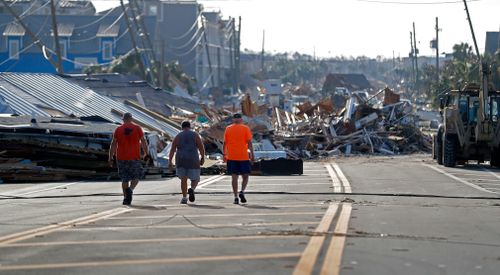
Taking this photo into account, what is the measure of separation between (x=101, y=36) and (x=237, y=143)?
91.0m

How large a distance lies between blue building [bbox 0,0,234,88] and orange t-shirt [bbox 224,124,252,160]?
6929cm

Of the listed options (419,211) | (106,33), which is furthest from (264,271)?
(106,33)

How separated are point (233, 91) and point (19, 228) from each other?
112764 millimetres

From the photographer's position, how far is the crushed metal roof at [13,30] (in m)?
101

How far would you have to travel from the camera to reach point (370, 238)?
12758mm

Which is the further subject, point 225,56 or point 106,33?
point 225,56

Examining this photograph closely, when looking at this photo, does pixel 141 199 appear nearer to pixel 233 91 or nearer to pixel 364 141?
pixel 364 141

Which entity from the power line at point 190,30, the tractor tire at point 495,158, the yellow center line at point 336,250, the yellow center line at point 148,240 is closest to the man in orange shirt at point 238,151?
the yellow center line at point 336,250

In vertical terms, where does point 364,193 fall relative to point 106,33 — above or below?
below

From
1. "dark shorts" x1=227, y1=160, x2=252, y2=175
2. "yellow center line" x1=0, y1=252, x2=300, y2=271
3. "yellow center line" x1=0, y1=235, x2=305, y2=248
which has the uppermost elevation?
"dark shorts" x1=227, y1=160, x2=252, y2=175

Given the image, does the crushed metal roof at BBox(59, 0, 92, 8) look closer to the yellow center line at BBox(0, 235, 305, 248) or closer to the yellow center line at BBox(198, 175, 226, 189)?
the yellow center line at BBox(198, 175, 226, 189)

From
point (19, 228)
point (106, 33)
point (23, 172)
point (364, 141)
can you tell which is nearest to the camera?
point (19, 228)

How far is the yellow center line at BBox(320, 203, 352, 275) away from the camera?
10023 mm

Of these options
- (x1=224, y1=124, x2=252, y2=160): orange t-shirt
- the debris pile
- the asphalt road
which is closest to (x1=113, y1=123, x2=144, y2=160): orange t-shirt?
the asphalt road
